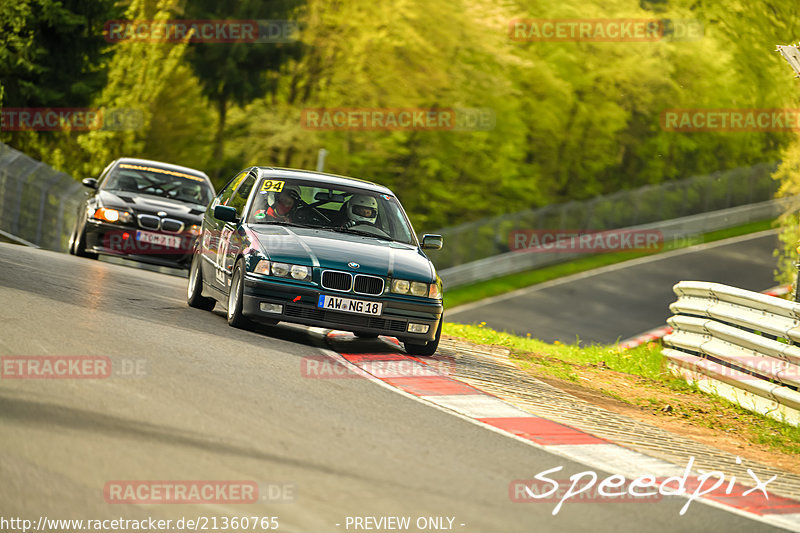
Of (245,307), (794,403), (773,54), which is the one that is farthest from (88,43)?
(794,403)

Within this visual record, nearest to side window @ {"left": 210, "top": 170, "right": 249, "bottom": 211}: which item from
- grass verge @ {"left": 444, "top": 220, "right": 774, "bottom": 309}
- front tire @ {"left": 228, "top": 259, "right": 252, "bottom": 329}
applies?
front tire @ {"left": 228, "top": 259, "right": 252, "bottom": 329}

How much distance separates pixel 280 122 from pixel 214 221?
1258 inches

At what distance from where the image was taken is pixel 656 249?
4772cm

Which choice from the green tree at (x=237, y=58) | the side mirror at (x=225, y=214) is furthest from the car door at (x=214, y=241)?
the green tree at (x=237, y=58)

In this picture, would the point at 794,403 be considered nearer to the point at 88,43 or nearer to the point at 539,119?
the point at 88,43

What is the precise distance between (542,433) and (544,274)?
1393 inches

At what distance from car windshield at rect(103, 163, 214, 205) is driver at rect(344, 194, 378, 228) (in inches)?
313

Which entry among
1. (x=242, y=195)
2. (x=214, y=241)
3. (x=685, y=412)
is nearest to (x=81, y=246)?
(x=214, y=241)

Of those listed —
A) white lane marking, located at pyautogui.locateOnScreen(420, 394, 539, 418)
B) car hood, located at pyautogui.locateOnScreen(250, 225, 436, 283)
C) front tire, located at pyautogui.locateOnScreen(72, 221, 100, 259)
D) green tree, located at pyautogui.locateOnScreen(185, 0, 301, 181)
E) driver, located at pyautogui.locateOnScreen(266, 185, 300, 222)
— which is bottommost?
front tire, located at pyautogui.locateOnScreen(72, 221, 100, 259)

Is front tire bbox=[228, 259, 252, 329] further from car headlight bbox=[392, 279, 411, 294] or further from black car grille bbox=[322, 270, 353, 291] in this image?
car headlight bbox=[392, 279, 411, 294]

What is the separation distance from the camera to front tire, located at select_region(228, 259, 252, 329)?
1056cm

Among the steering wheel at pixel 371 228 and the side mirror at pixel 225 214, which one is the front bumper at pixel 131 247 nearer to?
the side mirror at pixel 225 214

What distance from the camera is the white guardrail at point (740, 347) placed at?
9.96 meters

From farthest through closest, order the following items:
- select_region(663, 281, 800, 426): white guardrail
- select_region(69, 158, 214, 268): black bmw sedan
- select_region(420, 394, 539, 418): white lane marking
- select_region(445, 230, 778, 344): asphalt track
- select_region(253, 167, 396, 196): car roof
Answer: select_region(445, 230, 778, 344): asphalt track → select_region(69, 158, 214, 268): black bmw sedan → select_region(253, 167, 396, 196): car roof → select_region(663, 281, 800, 426): white guardrail → select_region(420, 394, 539, 418): white lane marking
